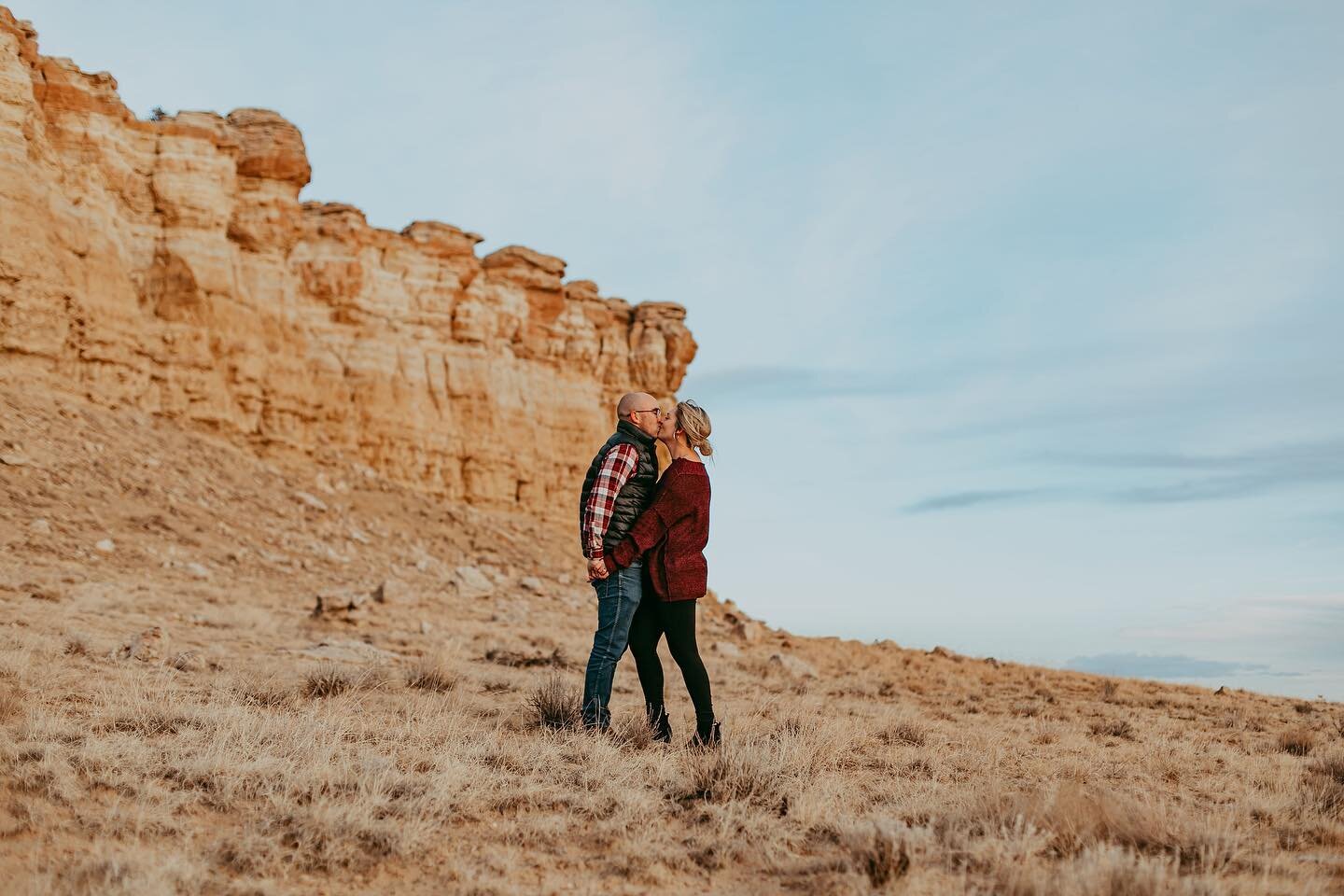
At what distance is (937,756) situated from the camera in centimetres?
611

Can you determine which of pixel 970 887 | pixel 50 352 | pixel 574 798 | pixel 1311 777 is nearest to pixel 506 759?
pixel 574 798

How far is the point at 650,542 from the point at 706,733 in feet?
4.05

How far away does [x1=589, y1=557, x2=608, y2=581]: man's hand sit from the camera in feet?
19.0

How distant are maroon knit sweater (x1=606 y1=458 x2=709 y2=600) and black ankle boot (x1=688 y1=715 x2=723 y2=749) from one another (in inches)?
30.1

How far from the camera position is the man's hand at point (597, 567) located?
19.0 ft

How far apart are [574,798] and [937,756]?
2760 millimetres

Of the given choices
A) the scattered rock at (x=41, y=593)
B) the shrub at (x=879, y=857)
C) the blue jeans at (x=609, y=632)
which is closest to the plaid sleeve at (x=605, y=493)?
the blue jeans at (x=609, y=632)

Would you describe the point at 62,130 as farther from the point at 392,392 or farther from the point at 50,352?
the point at 392,392

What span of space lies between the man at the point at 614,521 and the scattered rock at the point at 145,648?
4.39m

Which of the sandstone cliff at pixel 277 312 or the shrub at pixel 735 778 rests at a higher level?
the sandstone cliff at pixel 277 312

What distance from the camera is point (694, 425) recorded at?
5.89 meters

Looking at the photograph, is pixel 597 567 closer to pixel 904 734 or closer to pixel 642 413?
pixel 642 413

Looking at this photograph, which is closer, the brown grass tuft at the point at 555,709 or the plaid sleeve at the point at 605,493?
the plaid sleeve at the point at 605,493

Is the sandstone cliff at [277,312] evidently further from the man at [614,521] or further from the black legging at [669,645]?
the black legging at [669,645]
